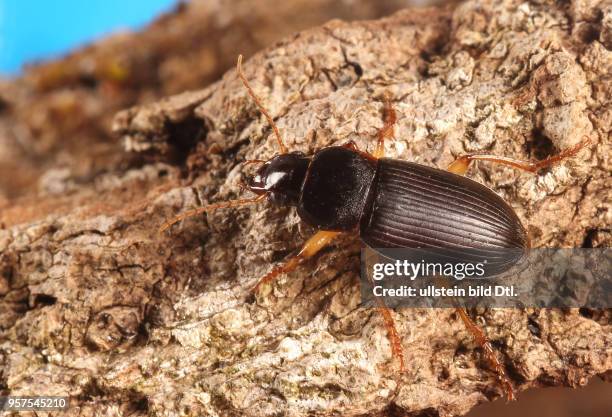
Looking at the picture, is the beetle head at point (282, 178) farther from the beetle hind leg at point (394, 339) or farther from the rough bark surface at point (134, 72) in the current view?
the rough bark surface at point (134, 72)

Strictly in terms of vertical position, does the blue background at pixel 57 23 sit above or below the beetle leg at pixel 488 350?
above

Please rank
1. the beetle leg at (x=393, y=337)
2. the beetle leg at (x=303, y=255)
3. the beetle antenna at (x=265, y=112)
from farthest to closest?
1. the beetle antenna at (x=265, y=112)
2. the beetle leg at (x=303, y=255)
3. the beetle leg at (x=393, y=337)

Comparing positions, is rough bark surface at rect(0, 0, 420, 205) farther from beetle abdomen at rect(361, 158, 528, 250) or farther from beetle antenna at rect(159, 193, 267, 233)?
beetle abdomen at rect(361, 158, 528, 250)

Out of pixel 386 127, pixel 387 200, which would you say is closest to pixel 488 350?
pixel 387 200

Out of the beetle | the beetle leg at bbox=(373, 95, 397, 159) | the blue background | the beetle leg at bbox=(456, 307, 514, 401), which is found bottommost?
the beetle leg at bbox=(456, 307, 514, 401)

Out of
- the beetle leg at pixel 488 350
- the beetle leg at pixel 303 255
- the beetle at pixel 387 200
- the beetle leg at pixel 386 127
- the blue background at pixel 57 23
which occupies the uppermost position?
the blue background at pixel 57 23

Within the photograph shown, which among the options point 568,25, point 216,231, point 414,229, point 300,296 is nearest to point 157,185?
point 216,231

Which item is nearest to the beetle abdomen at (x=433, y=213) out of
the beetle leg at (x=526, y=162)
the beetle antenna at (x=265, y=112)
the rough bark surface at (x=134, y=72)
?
the beetle leg at (x=526, y=162)

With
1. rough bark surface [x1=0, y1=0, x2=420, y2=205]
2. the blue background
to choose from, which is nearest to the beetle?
rough bark surface [x1=0, y1=0, x2=420, y2=205]
